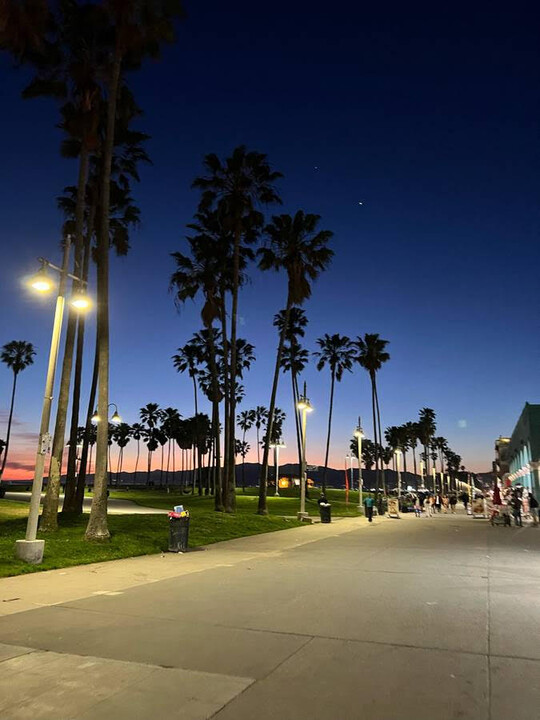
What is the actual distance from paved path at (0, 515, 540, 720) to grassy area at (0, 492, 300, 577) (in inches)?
57.2

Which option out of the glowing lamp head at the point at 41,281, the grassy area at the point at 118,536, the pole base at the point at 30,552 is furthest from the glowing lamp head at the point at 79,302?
the grassy area at the point at 118,536

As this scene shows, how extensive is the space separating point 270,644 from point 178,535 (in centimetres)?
1021

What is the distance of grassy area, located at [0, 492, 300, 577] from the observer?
43.0ft

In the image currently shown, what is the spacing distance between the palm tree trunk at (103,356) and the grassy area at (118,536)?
2.39 ft

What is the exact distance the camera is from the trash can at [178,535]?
623 inches

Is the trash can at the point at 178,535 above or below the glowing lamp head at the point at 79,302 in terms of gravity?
below

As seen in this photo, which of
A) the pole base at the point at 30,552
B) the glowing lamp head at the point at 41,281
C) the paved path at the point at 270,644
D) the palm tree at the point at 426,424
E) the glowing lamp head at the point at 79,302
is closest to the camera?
the paved path at the point at 270,644

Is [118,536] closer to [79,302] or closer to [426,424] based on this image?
[79,302]

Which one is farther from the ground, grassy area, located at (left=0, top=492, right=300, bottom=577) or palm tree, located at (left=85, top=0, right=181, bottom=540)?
palm tree, located at (left=85, top=0, right=181, bottom=540)

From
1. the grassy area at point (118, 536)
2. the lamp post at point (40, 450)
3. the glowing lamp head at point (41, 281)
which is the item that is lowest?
the grassy area at point (118, 536)

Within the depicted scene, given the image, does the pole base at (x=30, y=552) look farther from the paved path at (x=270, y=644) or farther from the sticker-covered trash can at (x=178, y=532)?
the sticker-covered trash can at (x=178, y=532)

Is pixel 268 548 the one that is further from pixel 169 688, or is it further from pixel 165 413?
pixel 165 413

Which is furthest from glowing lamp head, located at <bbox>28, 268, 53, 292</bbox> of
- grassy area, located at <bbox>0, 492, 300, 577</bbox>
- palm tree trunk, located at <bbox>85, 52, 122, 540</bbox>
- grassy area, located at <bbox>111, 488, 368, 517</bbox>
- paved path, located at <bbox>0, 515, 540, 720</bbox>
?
grassy area, located at <bbox>111, 488, 368, 517</bbox>

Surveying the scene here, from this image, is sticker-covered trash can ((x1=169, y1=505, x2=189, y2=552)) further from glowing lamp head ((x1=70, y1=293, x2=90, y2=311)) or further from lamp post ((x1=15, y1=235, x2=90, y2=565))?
glowing lamp head ((x1=70, y1=293, x2=90, y2=311))
